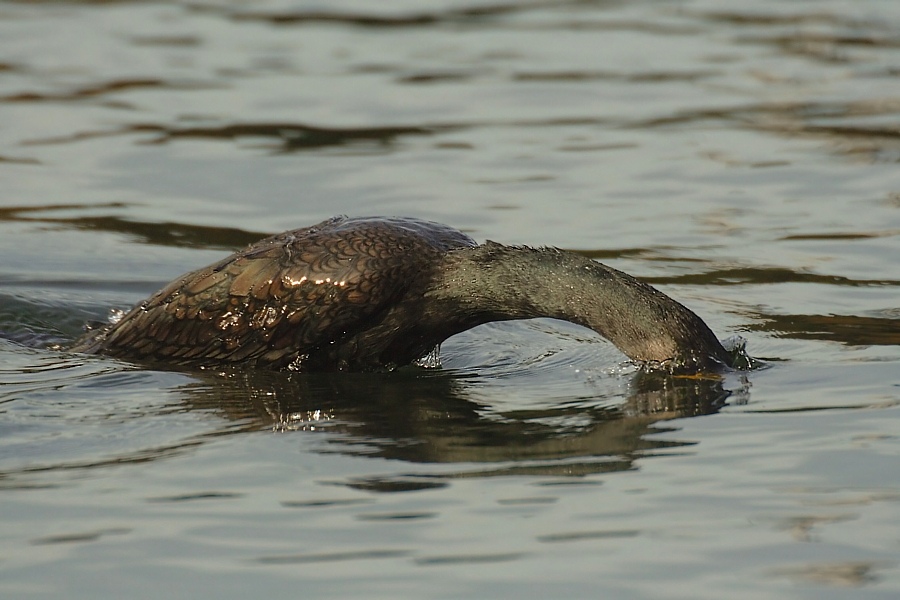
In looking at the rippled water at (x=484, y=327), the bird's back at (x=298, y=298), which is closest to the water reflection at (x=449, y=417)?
the rippled water at (x=484, y=327)

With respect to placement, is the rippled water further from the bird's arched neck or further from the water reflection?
the bird's arched neck

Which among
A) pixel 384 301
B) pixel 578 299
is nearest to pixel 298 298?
pixel 384 301

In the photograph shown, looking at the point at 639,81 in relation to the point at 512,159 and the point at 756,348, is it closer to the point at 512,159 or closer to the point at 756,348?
the point at 512,159

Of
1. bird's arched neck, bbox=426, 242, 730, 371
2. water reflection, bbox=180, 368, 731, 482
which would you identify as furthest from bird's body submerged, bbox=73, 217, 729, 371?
water reflection, bbox=180, 368, 731, 482

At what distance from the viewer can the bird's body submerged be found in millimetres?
7246

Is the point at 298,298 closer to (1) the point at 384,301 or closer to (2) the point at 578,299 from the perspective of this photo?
(1) the point at 384,301

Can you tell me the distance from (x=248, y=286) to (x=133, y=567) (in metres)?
2.68

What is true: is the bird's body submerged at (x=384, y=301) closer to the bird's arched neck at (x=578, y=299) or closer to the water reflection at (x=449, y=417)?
the bird's arched neck at (x=578, y=299)

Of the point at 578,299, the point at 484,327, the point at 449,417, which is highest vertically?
the point at 578,299

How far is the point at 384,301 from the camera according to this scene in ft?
24.2

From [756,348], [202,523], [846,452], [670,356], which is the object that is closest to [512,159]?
[756,348]

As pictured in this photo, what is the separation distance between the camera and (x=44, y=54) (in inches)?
658

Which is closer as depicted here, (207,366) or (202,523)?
(202,523)

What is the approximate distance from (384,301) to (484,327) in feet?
5.30
